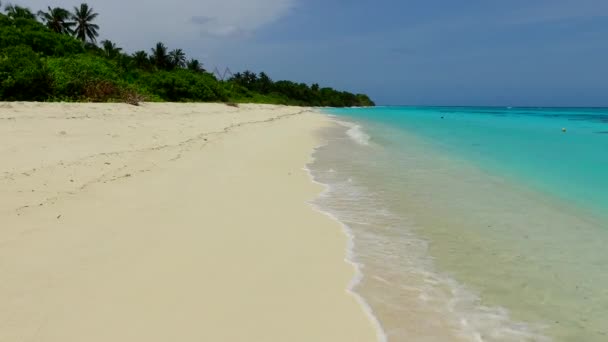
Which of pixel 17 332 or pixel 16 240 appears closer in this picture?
pixel 17 332

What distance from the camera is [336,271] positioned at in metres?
3.65

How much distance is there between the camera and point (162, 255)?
3578 mm

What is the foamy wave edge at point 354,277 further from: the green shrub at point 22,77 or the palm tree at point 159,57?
the palm tree at point 159,57

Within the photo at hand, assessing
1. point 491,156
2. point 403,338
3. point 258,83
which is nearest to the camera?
point 403,338

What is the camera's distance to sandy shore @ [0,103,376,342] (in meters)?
2.57

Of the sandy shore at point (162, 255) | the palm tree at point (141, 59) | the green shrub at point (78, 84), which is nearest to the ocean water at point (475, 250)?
the sandy shore at point (162, 255)

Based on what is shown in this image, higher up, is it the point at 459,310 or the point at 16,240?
the point at 16,240

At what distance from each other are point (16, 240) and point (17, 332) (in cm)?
153

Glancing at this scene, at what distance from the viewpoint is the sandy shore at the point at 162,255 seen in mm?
2570

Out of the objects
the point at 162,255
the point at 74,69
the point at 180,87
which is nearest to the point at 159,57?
the point at 180,87

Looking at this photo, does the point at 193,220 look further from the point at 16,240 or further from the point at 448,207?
the point at 448,207

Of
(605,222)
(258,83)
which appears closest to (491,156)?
(605,222)

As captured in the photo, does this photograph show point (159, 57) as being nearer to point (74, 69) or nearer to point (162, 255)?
point (74, 69)

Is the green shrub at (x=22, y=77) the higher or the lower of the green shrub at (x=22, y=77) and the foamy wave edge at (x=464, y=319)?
the higher
